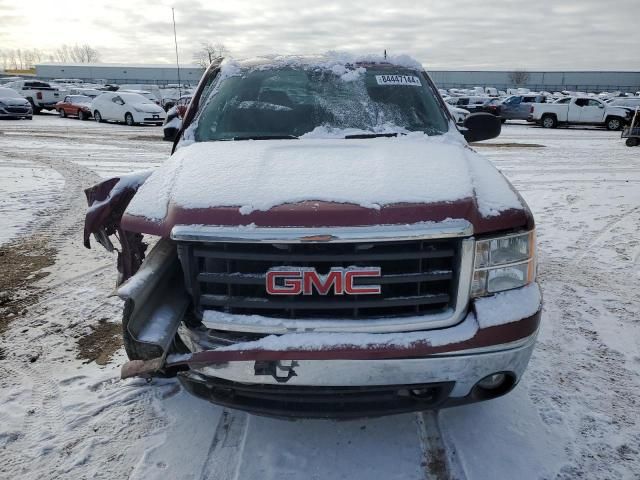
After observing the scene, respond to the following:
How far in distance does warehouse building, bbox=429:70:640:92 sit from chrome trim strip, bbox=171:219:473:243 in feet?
287

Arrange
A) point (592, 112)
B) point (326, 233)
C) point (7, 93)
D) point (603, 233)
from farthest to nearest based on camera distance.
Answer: point (7, 93), point (592, 112), point (603, 233), point (326, 233)

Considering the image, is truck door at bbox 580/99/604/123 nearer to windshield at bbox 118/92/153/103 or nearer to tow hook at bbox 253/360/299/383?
windshield at bbox 118/92/153/103

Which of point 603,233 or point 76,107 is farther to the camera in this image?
point 76,107

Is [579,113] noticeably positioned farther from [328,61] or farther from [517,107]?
[328,61]

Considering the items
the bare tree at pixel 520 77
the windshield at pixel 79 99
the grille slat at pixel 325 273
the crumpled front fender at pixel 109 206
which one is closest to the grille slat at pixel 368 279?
the grille slat at pixel 325 273

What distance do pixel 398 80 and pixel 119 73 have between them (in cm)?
9866

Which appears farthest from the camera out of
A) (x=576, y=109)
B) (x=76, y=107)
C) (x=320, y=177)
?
(x=76, y=107)

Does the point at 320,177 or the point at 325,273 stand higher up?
the point at 320,177

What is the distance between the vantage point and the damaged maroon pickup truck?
2.04 metres

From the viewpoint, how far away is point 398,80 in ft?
12.5

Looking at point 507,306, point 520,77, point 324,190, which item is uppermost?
point 520,77

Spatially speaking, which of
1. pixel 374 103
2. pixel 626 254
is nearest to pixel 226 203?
pixel 374 103

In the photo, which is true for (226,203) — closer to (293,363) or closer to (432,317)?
(293,363)

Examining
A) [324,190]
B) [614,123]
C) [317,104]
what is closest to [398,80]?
[317,104]
